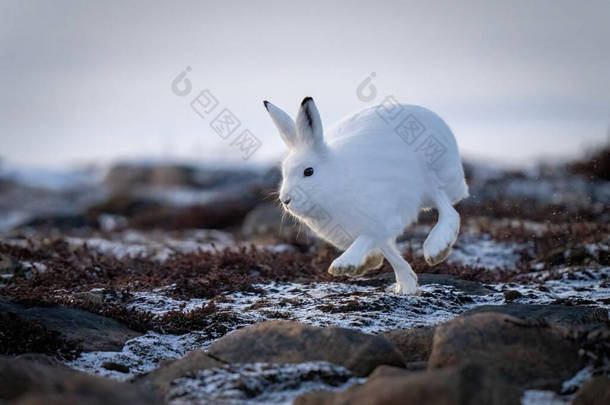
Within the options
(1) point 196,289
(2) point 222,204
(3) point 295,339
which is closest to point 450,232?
(3) point 295,339

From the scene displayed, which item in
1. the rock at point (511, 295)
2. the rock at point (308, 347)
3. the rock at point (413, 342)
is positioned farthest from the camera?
the rock at point (511, 295)

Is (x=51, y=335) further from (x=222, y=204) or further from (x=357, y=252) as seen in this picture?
(x=222, y=204)

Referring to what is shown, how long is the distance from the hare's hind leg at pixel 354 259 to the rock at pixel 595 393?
2062mm

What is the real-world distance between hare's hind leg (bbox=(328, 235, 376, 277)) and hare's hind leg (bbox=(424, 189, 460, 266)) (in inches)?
23.2

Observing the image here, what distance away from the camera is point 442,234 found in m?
5.41

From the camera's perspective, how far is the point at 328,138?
5.70 meters

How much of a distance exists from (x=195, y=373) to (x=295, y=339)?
69 cm

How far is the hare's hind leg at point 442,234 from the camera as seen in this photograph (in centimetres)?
525

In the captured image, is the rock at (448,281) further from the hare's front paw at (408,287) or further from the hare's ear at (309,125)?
the hare's ear at (309,125)

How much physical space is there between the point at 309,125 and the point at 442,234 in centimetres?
157

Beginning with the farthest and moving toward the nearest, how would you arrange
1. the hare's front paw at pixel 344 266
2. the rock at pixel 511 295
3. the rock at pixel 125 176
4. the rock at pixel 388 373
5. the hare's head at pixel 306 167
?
the rock at pixel 125 176
the rock at pixel 511 295
the hare's head at pixel 306 167
the hare's front paw at pixel 344 266
the rock at pixel 388 373

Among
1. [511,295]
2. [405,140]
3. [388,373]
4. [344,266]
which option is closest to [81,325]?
[344,266]

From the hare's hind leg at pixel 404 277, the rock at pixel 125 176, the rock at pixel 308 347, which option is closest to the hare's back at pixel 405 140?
the hare's hind leg at pixel 404 277

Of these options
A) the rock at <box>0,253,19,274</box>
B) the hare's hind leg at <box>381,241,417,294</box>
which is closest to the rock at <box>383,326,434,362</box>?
the hare's hind leg at <box>381,241,417,294</box>
